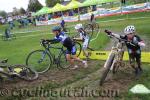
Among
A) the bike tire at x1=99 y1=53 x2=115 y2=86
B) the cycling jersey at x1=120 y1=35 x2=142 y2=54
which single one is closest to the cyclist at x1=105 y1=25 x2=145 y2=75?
the cycling jersey at x1=120 y1=35 x2=142 y2=54

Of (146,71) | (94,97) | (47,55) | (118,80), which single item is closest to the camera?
(94,97)

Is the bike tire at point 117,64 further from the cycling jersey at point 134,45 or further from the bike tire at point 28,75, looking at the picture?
the bike tire at point 28,75

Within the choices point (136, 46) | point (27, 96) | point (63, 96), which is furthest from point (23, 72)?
point (136, 46)

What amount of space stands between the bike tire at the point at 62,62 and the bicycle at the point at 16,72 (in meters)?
1.71

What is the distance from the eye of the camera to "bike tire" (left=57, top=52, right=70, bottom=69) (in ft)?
41.4

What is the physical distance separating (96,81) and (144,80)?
1.53 m

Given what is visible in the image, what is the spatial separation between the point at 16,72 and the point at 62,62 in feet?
10.3

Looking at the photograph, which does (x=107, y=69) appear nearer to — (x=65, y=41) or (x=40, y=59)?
(x=65, y=41)

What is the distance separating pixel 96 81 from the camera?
33.9ft

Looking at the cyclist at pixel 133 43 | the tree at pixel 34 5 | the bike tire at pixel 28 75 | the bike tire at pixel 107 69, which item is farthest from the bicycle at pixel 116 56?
the tree at pixel 34 5

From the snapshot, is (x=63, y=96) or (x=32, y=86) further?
(x=32, y=86)

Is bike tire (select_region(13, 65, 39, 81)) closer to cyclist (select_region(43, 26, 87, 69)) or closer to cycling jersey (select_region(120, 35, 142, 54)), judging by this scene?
cyclist (select_region(43, 26, 87, 69))

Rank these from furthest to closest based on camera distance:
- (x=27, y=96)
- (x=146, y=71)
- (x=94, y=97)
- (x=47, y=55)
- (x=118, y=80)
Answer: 1. (x=47, y=55)
2. (x=146, y=71)
3. (x=118, y=80)
4. (x=27, y=96)
5. (x=94, y=97)

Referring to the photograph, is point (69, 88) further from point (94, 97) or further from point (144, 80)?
point (144, 80)
